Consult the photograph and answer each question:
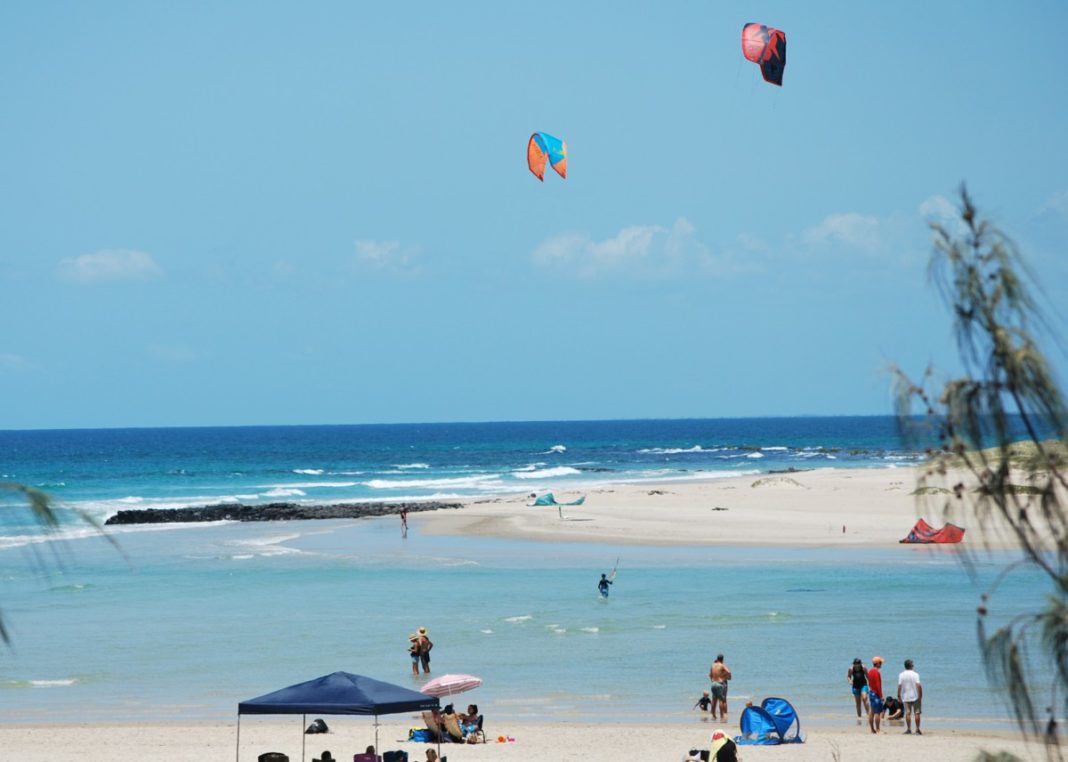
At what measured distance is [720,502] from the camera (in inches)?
1823

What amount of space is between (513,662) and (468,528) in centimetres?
2162

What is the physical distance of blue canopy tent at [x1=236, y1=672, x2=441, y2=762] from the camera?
11930mm

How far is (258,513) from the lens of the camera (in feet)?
158

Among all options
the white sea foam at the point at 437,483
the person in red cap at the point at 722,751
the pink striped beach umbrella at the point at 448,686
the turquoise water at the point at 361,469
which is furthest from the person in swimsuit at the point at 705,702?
the white sea foam at the point at 437,483

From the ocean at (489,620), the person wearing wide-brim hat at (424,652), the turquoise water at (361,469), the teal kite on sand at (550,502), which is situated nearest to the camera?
the ocean at (489,620)

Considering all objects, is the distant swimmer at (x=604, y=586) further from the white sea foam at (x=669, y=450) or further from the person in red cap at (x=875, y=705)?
the white sea foam at (x=669, y=450)

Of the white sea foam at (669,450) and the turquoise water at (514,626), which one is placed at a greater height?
the white sea foam at (669,450)

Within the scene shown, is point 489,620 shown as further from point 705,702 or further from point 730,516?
point 730,516

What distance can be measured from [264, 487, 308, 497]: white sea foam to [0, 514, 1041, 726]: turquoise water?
2642 centimetres

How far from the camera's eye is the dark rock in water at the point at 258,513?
47000mm

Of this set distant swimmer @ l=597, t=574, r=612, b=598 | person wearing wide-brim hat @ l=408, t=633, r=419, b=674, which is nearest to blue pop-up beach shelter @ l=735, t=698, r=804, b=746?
person wearing wide-brim hat @ l=408, t=633, r=419, b=674

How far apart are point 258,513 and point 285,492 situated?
1449 cm

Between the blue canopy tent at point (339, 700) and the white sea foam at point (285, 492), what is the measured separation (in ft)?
160

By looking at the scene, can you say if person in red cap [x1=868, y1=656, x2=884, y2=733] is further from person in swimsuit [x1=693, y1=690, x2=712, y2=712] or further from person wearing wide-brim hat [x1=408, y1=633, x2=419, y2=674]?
person wearing wide-brim hat [x1=408, y1=633, x2=419, y2=674]
